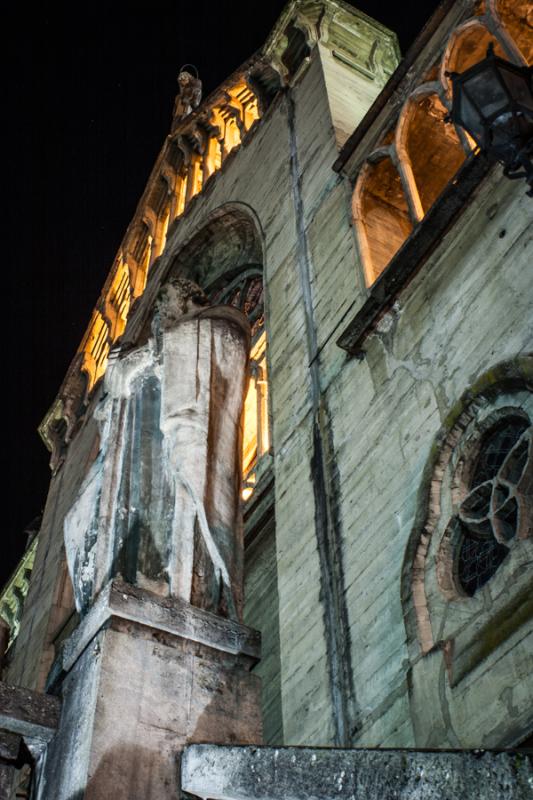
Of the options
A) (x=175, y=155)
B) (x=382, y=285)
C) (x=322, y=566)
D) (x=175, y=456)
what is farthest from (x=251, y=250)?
(x=175, y=456)

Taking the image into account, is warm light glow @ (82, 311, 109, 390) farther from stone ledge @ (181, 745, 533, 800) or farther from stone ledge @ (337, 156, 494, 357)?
stone ledge @ (181, 745, 533, 800)

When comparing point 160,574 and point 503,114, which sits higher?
point 503,114

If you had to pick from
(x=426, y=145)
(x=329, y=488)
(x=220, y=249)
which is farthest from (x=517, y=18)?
(x=220, y=249)

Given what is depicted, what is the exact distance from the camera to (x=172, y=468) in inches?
209

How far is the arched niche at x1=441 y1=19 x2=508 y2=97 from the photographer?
954 centimetres

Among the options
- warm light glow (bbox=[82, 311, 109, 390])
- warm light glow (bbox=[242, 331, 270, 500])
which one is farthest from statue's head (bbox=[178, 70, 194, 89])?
warm light glow (bbox=[242, 331, 270, 500])

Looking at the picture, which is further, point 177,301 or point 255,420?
point 255,420

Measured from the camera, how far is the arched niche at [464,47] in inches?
376

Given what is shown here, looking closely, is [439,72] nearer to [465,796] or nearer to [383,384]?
[383,384]

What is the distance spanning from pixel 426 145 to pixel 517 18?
1.69 m

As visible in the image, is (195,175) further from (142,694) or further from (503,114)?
(142,694)

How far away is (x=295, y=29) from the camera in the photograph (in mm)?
15164

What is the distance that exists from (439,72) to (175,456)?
20.3 ft

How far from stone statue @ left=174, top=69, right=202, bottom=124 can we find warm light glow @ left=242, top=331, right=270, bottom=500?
8.63 metres
